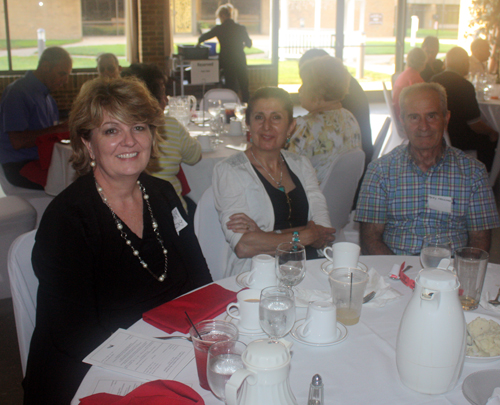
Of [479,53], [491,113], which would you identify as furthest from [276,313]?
[479,53]

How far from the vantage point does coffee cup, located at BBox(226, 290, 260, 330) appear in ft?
4.26

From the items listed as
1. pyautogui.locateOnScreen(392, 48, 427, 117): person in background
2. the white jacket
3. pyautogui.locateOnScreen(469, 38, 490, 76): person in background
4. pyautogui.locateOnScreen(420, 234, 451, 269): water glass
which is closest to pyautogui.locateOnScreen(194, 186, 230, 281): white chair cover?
the white jacket

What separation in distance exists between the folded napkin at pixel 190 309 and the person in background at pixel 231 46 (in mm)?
8001

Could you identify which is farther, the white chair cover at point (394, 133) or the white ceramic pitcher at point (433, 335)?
the white chair cover at point (394, 133)

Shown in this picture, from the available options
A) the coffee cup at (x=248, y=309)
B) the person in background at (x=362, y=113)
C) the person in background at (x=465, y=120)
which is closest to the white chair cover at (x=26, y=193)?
the person in background at (x=362, y=113)

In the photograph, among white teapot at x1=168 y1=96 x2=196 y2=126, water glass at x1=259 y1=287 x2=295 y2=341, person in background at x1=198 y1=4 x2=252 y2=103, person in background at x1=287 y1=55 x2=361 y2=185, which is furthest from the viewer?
person in background at x1=198 y1=4 x2=252 y2=103

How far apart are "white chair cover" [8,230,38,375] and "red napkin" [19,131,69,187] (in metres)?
2.04

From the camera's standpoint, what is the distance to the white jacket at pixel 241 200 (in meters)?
2.20

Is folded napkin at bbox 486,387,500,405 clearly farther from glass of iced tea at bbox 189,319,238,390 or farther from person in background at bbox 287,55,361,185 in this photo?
A: person in background at bbox 287,55,361,185

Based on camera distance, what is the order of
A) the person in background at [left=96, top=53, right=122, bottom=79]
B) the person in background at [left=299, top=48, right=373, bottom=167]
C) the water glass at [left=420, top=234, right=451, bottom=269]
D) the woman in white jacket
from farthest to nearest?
the person in background at [left=96, top=53, right=122, bottom=79] < the person in background at [left=299, top=48, right=373, bottom=167] < the woman in white jacket < the water glass at [left=420, top=234, right=451, bottom=269]

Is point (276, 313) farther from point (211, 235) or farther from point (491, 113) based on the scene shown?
point (491, 113)

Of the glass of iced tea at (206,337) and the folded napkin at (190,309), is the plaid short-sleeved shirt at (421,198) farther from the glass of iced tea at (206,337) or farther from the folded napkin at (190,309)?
the glass of iced tea at (206,337)

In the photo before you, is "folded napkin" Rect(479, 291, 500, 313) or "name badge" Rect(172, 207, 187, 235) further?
"name badge" Rect(172, 207, 187, 235)

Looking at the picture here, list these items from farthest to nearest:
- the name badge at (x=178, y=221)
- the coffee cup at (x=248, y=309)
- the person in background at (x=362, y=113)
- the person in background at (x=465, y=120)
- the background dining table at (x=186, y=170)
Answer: the person in background at (x=465, y=120) → the person in background at (x=362, y=113) → the background dining table at (x=186, y=170) → the name badge at (x=178, y=221) → the coffee cup at (x=248, y=309)
